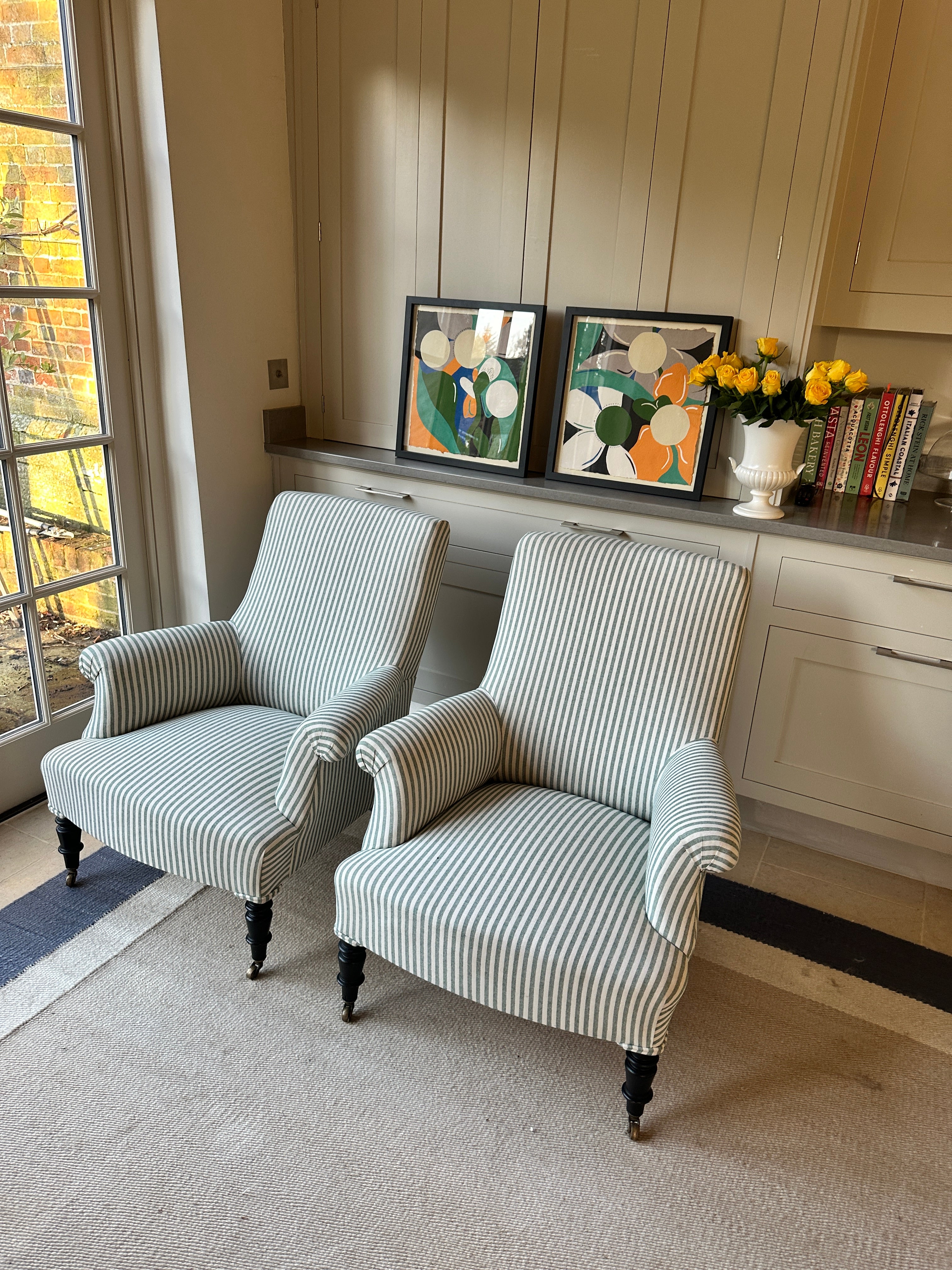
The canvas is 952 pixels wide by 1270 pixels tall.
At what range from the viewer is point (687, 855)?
4.57 ft

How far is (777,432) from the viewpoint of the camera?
6.84ft

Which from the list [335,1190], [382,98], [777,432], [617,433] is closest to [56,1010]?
[335,1190]

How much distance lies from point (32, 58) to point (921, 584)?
2.44 m

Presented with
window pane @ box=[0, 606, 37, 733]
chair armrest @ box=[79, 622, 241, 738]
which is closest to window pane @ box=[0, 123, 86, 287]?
window pane @ box=[0, 606, 37, 733]

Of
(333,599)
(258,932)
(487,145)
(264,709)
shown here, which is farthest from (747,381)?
(258,932)

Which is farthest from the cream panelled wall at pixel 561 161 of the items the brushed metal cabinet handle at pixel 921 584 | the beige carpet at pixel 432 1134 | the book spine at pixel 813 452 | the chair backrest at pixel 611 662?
the beige carpet at pixel 432 1134

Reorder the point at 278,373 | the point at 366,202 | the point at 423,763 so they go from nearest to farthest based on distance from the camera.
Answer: the point at 423,763, the point at 366,202, the point at 278,373

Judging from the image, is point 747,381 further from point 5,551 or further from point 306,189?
point 5,551

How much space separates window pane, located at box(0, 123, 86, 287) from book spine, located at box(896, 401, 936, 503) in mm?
2261

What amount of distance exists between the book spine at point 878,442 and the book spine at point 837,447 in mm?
71

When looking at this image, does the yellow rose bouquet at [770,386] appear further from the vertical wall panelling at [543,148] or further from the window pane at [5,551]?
the window pane at [5,551]

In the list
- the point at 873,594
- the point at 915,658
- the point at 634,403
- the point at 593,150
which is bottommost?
the point at 915,658

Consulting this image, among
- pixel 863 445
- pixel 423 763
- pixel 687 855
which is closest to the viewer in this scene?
pixel 687 855

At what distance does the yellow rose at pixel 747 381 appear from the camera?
79.7 inches
